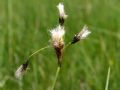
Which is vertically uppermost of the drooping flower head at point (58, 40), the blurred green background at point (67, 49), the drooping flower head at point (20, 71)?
the blurred green background at point (67, 49)

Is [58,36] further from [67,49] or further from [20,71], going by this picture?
[67,49]

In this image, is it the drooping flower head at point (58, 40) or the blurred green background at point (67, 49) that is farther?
the blurred green background at point (67, 49)

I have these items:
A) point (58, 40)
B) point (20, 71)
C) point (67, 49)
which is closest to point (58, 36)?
point (58, 40)

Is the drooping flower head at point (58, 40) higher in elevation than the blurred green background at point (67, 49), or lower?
lower

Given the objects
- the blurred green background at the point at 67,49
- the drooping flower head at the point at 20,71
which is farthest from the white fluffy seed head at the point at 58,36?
the blurred green background at the point at 67,49

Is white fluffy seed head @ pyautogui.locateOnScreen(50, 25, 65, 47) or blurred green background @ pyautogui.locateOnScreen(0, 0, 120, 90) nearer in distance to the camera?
white fluffy seed head @ pyautogui.locateOnScreen(50, 25, 65, 47)

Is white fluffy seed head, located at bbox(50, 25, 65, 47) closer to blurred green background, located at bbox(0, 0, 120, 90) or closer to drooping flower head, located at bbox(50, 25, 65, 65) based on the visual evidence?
drooping flower head, located at bbox(50, 25, 65, 65)

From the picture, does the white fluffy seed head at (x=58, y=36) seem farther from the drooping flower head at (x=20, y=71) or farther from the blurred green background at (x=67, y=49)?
the blurred green background at (x=67, y=49)

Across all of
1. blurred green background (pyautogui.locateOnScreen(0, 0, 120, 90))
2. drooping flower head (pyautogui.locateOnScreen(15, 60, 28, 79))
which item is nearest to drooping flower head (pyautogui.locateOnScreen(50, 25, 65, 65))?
drooping flower head (pyautogui.locateOnScreen(15, 60, 28, 79))

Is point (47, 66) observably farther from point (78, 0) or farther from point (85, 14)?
point (78, 0)
